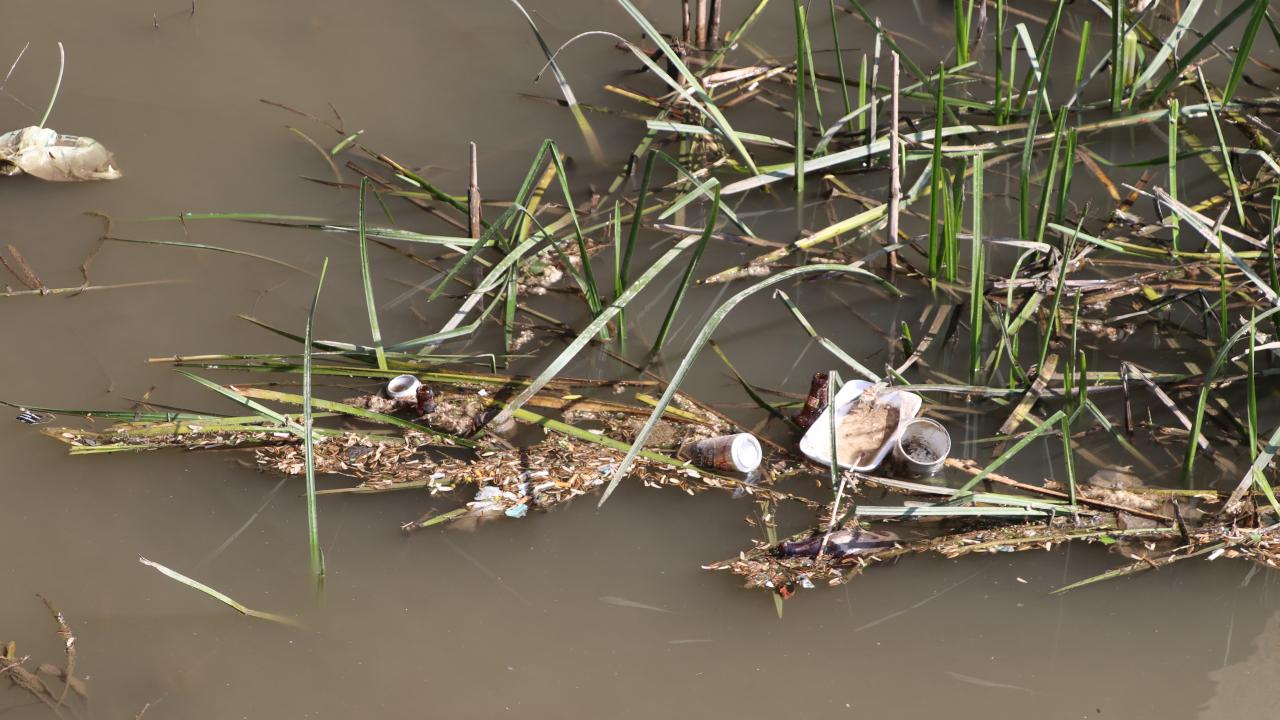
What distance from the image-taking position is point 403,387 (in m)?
2.52

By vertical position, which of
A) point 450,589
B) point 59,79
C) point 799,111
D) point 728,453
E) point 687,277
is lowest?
point 450,589

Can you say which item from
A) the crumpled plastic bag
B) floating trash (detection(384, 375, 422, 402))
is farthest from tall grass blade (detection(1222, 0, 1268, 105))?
the crumpled plastic bag

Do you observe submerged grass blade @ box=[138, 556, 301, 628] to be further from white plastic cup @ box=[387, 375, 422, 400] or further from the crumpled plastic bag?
the crumpled plastic bag

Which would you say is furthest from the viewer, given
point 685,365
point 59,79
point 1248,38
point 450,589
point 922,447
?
point 59,79

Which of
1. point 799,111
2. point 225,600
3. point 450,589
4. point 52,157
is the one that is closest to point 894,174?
point 799,111

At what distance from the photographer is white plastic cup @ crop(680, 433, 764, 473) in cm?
235

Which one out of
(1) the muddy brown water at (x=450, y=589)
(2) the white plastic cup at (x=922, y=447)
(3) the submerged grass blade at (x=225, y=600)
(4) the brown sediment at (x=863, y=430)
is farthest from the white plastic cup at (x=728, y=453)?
(3) the submerged grass blade at (x=225, y=600)

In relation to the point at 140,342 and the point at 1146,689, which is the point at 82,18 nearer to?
the point at 140,342

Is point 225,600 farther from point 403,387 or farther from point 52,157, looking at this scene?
point 52,157

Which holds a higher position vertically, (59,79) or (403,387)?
(59,79)

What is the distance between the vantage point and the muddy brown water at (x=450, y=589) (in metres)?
2.13

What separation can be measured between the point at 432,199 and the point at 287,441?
0.93 meters

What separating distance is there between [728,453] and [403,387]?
88cm

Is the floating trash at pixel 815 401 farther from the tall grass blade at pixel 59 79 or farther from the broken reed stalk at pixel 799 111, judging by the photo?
the tall grass blade at pixel 59 79
